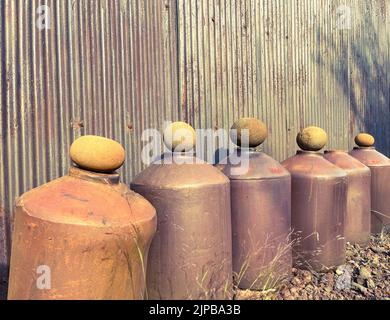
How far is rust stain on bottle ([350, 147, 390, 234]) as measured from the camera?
591 centimetres

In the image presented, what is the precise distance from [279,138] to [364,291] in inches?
116

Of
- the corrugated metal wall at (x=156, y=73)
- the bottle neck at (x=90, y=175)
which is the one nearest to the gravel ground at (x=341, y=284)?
the bottle neck at (x=90, y=175)

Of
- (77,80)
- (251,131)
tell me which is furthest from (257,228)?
(77,80)

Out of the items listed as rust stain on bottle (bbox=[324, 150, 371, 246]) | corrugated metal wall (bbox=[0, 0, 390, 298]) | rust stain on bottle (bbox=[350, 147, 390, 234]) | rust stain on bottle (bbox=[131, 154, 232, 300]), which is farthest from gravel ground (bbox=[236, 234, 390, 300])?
corrugated metal wall (bbox=[0, 0, 390, 298])

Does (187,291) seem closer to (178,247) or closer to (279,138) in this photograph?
(178,247)

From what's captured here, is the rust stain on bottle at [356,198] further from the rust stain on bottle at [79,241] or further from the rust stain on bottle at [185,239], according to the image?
the rust stain on bottle at [79,241]

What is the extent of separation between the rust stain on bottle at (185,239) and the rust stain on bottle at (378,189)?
3720 millimetres

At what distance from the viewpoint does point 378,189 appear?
595 cm

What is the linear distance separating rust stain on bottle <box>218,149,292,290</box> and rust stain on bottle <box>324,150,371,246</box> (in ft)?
6.16

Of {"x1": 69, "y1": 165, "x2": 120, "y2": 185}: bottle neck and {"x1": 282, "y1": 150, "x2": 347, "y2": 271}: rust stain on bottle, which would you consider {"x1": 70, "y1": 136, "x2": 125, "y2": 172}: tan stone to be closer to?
{"x1": 69, "y1": 165, "x2": 120, "y2": 185}: bottle neck

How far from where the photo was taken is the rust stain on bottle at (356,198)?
5.24 m

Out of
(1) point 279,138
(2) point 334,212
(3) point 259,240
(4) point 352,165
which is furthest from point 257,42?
(3) point 259,240
